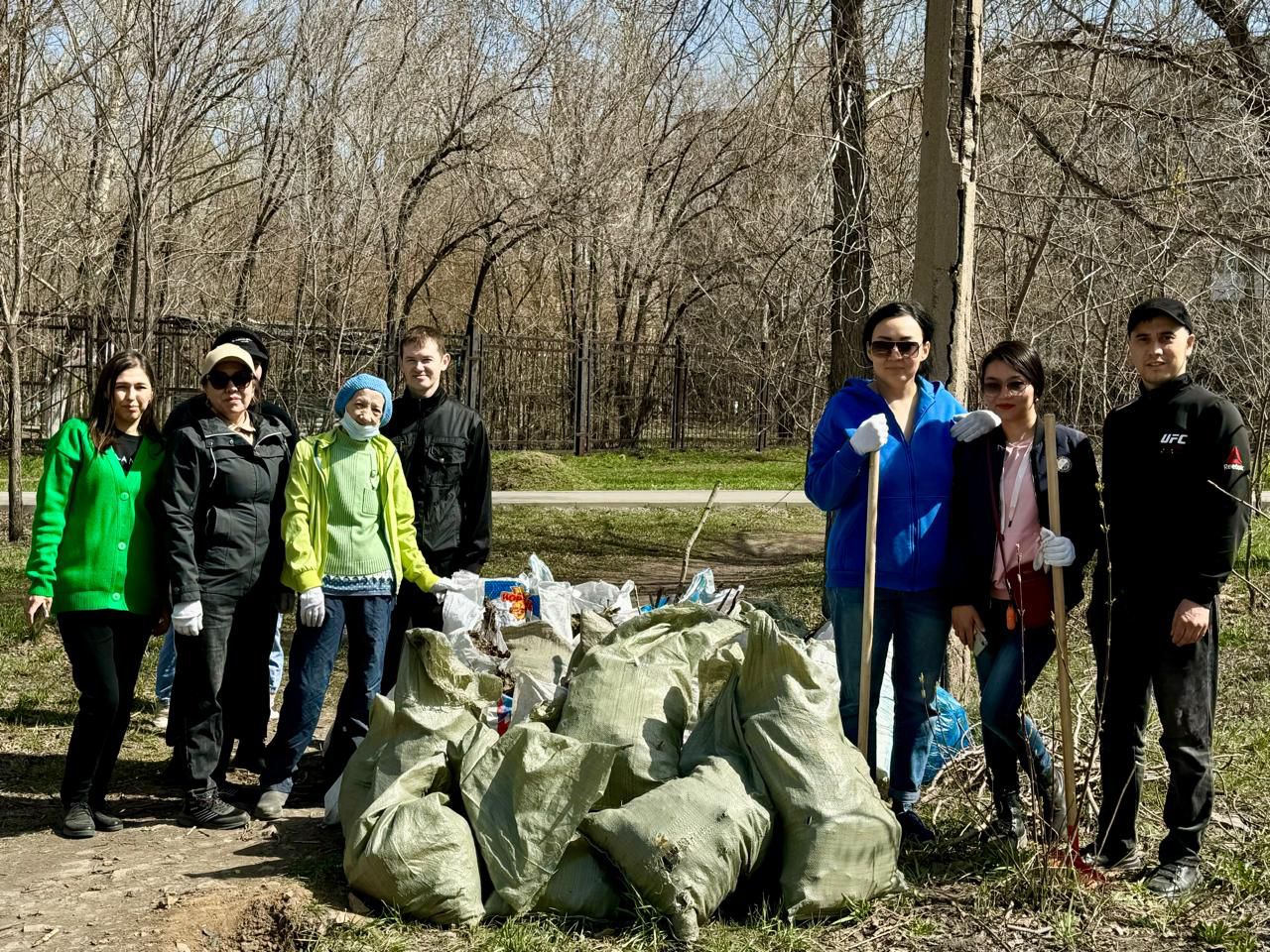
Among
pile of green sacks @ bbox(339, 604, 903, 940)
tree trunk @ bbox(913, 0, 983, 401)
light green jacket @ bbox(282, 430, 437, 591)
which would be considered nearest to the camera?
pile of green sacks @ bbox(339, 604, 903, 940)

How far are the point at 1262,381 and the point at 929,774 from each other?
529 centimetres

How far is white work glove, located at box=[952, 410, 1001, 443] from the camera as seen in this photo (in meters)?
4.09

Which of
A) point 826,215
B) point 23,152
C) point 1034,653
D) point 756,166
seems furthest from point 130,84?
point 1034,653

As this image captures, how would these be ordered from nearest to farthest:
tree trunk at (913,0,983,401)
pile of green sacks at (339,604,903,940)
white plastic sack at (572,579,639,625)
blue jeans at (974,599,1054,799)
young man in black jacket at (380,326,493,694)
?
pile of green sacks at (339,604,903,940) → blue jeans at (974,599,1054,799) → young man in black jacket at (380,326,493,694) → white plastic sack at (572,579,639,625) → tree trunk at (913,0,983,401)

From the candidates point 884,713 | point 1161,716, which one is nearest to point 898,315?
point 1161,716

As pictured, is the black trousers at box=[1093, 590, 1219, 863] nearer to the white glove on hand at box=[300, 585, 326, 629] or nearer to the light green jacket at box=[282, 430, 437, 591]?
the light green jacket at box=[282, 430, 437, 591]

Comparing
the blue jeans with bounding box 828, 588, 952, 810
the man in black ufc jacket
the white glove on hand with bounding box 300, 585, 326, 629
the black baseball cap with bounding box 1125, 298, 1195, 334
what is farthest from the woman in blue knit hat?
the black baseball cap with bounding box 1125, 298, 1195, 334

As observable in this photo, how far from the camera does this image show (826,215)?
7.51m

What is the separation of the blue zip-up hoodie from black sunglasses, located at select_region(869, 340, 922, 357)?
18 cm

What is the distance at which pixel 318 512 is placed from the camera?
15.5ft

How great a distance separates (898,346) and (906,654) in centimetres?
100

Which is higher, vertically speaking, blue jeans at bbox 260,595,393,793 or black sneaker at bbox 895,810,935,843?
blue jeans at bbox 260,595,393,793

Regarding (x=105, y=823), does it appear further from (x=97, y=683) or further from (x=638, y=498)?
(x=638, y=498)

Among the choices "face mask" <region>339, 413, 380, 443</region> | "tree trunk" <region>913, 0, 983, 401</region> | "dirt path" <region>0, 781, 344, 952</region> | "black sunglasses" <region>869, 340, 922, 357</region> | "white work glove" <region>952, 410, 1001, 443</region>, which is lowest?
"dirt path" <region>0, 781, 344, 952</region>
